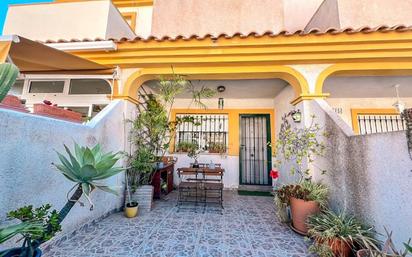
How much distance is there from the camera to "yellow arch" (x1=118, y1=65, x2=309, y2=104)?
14.0 ft

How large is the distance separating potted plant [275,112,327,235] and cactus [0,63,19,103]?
13.8 ft

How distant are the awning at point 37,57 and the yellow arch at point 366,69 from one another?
5.29 metres


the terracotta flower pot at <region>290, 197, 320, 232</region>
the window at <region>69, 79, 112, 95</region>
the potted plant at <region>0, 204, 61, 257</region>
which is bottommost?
the terracotta flower pot at <region>290, 197, 320, 232</region>

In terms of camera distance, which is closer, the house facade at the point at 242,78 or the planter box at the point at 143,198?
the house facade at the point at 242,78

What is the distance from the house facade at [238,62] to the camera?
400 centimetres

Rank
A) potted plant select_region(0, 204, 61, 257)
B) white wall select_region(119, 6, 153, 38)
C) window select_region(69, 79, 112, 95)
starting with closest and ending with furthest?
potted plant select_region(0, 204, 61, 257), window select_region(69, 79, 112, 95), white wall select_region(119, 6, 153, 38)

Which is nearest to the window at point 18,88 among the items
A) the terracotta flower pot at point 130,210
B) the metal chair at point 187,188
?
the terracotta flower pot at point 130,210

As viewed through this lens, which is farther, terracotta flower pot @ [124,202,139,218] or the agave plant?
terracotta flower pot @ [124,202,139,218]

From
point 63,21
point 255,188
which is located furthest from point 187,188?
point 63,21

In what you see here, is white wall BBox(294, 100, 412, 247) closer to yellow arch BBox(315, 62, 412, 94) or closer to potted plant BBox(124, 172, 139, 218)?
yellow arch BBox(315, 62, 412, 94)

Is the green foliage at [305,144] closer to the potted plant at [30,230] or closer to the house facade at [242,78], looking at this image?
the house facade at [242,78]

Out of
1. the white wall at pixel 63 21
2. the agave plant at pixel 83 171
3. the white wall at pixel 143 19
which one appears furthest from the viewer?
the white wall at pixel 143 19

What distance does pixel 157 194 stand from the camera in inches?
206

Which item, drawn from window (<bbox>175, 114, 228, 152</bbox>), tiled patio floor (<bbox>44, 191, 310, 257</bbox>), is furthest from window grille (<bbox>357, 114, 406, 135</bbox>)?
tiled patio floor (<bbox>44, 191, 310, 257</bbox>)
